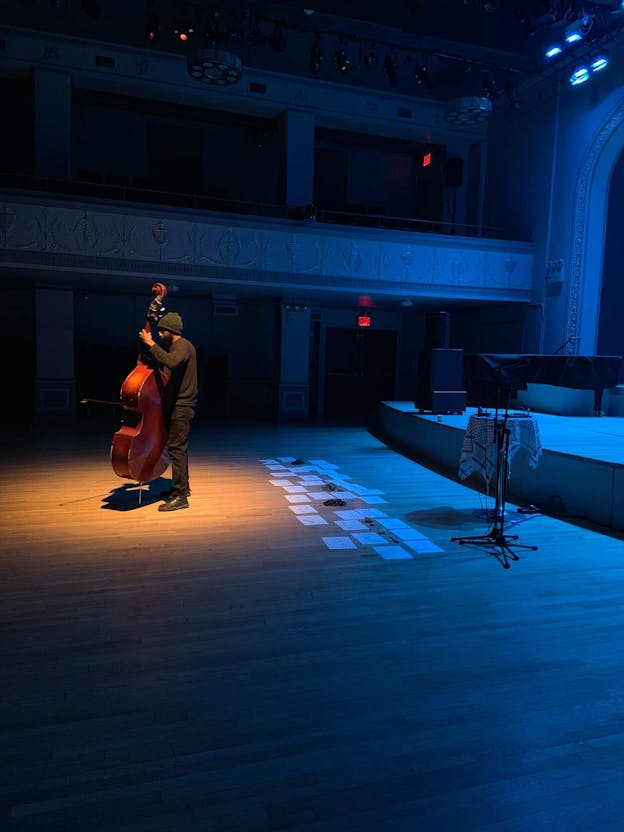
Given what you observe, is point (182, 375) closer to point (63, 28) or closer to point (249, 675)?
point (249, 675)

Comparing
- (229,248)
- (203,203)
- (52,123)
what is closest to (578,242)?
(229,248)

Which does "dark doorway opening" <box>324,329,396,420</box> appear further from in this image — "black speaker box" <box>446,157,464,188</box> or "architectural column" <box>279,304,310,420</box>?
"black speaker box" <box>446,157,464,188</box>

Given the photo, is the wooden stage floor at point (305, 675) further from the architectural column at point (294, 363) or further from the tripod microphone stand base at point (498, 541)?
the architectural column at point (294, 363)

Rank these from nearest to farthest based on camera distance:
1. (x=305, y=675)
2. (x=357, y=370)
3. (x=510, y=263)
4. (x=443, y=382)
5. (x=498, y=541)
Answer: (x=305, y=675) → (x=498, y=541) → (x=443, y=382) → (x=510, y=263) → (x=357, y=370)

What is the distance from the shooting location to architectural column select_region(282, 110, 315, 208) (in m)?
11.9

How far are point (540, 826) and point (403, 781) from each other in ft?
1.41

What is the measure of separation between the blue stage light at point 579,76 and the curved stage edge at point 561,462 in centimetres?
576

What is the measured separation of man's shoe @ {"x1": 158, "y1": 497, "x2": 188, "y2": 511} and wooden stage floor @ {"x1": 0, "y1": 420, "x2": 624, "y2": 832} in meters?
0.10

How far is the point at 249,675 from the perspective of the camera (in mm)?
2660

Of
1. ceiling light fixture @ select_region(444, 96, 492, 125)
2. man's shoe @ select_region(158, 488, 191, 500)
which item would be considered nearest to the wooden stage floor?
man's shoe @ select_region(158, 488, 191, 500)

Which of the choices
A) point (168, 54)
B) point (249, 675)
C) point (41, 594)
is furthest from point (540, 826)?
point (168, 54)

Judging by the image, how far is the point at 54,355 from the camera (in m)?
11.3

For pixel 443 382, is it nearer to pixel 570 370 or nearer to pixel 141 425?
pixel 570 370

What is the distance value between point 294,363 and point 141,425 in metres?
8.12
